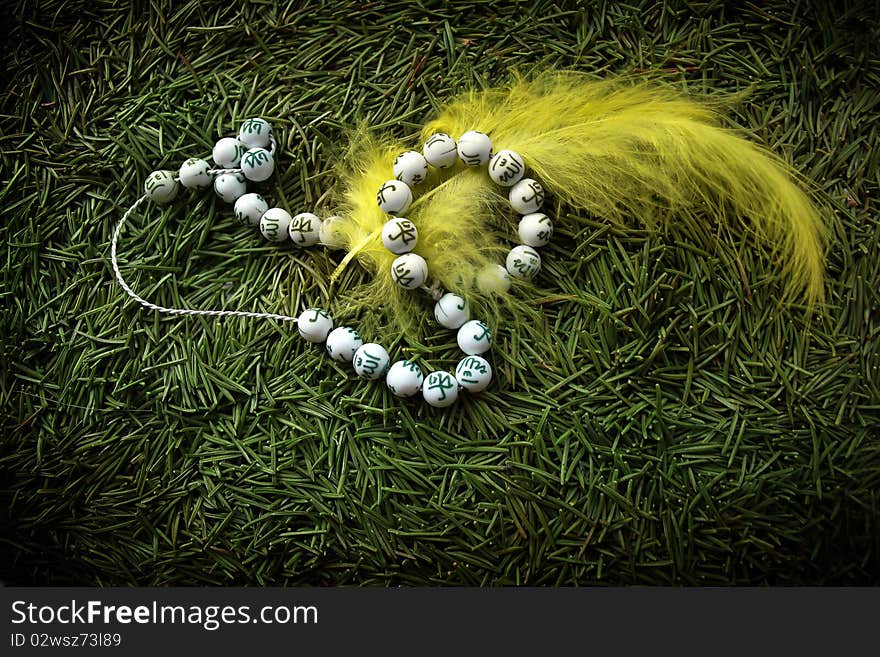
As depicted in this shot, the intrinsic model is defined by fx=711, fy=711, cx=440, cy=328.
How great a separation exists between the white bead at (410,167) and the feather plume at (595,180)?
0.08 ft

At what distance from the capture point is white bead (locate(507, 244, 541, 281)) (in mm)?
828

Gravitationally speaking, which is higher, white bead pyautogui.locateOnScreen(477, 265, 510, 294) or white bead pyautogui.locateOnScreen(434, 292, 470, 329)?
white bead pyautogui.locateOnScreen(477, 265, 510, 294)

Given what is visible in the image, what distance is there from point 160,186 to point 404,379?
1.26 feet

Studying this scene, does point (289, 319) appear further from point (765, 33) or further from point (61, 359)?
point (765, 33)

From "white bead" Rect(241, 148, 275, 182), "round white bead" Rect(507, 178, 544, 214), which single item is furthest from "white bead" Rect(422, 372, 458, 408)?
"white bead" Rect(241, 148, 275, 182)

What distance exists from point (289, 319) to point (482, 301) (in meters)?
0.23

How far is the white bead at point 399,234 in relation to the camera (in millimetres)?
813

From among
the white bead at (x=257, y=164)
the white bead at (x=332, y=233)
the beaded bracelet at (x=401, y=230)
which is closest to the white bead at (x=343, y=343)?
the beaded bracelet at (x=401, y=230)

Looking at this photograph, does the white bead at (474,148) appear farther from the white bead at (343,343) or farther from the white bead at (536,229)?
the white bead at (343,343)

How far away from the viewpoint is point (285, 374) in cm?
85

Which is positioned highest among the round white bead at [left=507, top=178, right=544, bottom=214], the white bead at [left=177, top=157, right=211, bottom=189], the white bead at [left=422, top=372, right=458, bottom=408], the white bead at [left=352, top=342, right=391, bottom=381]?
the white bead at [left=177, top=157, right=211, bottom=189]

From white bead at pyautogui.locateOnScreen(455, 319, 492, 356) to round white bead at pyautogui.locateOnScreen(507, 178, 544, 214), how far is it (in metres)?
0.15

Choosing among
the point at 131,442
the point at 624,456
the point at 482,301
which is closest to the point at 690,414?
the point at 624,456

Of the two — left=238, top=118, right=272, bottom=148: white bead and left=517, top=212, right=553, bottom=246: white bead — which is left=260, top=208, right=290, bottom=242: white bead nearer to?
left=238, top=118, right=272, bottom=148: white bead
